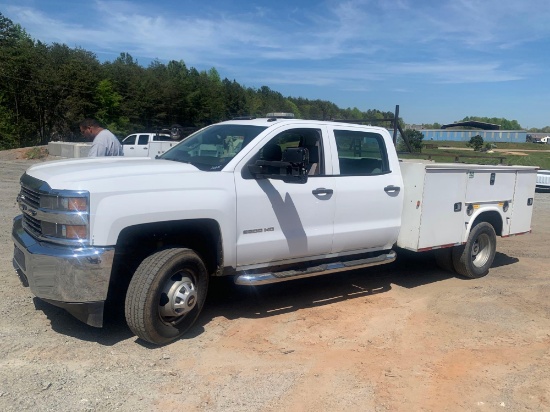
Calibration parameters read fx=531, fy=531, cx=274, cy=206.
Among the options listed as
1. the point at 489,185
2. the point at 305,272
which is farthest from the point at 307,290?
the point at 489,185

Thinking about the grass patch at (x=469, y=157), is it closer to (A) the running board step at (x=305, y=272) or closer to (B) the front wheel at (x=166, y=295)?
(A) the running board step at (x=305, y=272)

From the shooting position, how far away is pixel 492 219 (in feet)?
25.8

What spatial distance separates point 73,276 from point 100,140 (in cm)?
405

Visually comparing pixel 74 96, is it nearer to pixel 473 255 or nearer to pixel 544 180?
pixel 544 180

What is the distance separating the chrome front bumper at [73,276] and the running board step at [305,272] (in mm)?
1366

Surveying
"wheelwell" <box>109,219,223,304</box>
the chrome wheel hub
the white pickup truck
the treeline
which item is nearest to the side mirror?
the white pickup truck

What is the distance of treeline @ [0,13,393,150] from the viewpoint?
44375 mm

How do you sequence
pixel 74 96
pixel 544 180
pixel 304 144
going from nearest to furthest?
1. pixel 304 144
2. pixel 544 180
3. pixel 74 96

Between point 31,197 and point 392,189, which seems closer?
point 31,197

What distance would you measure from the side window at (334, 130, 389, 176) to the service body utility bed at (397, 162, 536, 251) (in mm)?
387

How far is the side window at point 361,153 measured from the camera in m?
6.12

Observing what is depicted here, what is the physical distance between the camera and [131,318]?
15.0ft

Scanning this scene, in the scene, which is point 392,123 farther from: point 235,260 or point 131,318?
point 131,318

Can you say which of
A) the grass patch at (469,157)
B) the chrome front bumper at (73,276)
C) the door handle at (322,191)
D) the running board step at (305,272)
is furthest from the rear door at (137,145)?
the chrome front bumper at (73,276)
